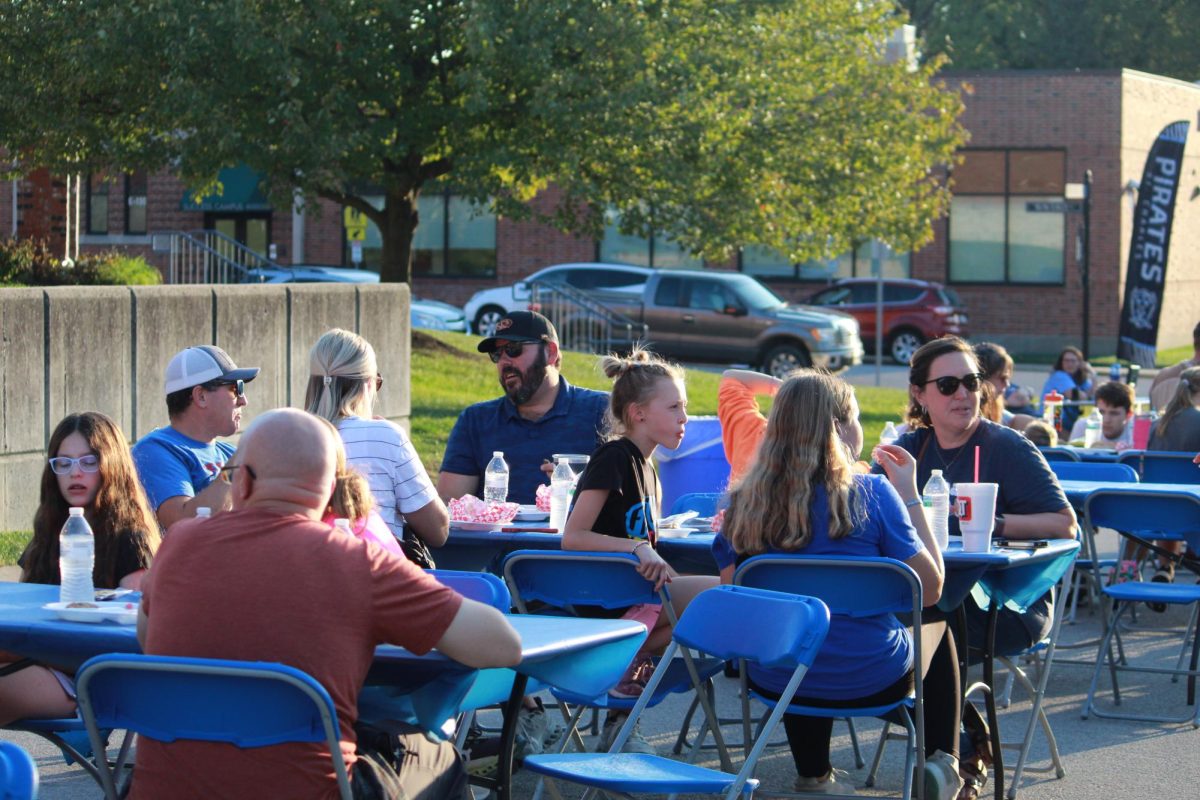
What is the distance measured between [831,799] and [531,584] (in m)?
1.25

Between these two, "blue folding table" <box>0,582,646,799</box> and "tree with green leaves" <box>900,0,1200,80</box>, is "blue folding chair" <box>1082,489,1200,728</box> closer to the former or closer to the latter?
"blue folding table" <box>0,582,646,799</box>

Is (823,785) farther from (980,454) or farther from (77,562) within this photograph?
(77,562)

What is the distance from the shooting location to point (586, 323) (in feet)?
90.2

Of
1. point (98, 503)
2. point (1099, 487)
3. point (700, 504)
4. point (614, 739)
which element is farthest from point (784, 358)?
point (98, 503)

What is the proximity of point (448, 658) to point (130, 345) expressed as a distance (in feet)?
28.7

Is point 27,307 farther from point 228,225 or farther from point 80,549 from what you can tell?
point 228,225

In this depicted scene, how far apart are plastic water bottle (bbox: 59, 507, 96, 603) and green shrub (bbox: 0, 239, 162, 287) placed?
1134 cm

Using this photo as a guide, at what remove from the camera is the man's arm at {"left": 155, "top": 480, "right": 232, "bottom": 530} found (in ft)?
20.3

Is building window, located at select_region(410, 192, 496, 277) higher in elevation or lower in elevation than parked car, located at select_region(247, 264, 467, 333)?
higher

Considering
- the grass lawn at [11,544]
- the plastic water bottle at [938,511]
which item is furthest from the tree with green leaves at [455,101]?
the plastic water bottle at [938,511]

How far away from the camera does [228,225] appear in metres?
42.8

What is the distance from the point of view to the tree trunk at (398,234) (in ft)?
69.4

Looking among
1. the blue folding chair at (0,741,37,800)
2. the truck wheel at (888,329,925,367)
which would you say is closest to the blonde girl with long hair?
the blue folding chair at (0,741,37,800)

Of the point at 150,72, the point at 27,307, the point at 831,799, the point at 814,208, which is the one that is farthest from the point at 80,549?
the point at 814,208
